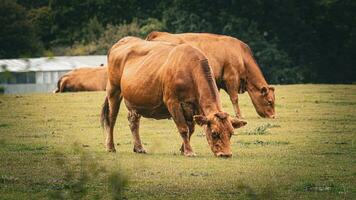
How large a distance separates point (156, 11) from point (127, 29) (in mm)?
4694

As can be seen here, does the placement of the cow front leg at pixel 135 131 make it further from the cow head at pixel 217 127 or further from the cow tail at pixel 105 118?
the cow head at pixel 217 127

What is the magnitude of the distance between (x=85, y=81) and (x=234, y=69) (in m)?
17.4

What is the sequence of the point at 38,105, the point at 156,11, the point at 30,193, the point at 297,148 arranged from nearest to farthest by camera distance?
the point at 30,193
the point at 297,148
the point at 38,105
the point at 156,11

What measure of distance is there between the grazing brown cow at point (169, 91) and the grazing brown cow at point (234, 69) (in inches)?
301

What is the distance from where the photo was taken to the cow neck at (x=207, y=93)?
646 inches

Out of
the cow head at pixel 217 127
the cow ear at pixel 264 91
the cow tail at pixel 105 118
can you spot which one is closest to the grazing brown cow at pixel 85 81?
the cow ear at pixel 264 91

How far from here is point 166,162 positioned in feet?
51.9

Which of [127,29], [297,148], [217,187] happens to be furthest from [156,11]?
[217,187]

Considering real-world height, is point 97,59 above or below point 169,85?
below

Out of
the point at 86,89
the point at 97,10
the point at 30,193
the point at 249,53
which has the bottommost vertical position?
the point at 97,10

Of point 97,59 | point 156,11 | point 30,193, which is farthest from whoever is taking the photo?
point 156,11

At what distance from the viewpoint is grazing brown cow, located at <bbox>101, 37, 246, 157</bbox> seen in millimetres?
16156

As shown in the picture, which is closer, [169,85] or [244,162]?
[244,162]

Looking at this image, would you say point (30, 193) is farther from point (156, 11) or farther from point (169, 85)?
point (156, 11)
